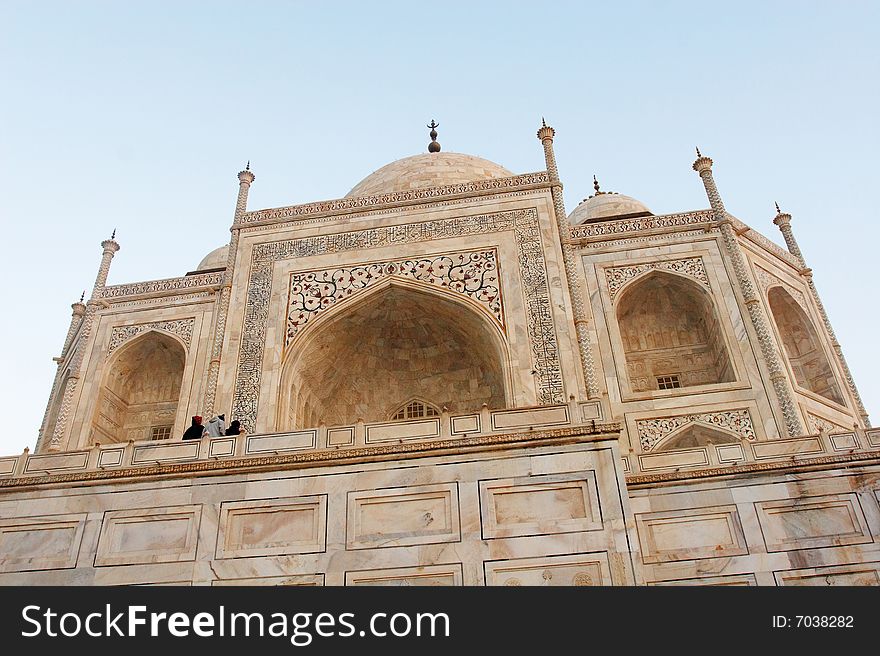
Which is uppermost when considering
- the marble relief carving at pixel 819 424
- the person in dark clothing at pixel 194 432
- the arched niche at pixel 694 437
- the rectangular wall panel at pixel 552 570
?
the marble relief carving at pixel 819 424

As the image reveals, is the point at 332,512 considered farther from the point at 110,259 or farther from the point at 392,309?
the point at 110,259

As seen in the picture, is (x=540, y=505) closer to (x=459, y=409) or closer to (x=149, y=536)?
(x=149, y=536)

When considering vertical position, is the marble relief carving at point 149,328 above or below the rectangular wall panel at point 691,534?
above

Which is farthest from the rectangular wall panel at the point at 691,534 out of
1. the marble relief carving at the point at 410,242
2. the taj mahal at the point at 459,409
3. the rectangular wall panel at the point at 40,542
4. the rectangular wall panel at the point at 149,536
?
the rectangular wall panel at the point at 40,542

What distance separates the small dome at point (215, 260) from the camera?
62.0 feet

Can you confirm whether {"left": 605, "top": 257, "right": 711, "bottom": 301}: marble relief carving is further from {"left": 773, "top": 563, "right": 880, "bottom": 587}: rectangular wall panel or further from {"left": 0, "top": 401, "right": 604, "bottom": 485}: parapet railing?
{"left": 773, "top": 563, "right": 880, "bottom": 587}: rectangular wall panel

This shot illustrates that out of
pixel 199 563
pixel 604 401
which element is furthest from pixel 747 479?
pixel 199 563

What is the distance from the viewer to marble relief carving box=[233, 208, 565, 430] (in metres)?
12.5

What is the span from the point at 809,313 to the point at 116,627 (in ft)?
43.5

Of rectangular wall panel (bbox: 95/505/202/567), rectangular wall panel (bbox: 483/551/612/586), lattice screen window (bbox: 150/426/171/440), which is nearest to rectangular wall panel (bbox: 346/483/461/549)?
rectangular wall panel (bbox: 483/551/612/586)

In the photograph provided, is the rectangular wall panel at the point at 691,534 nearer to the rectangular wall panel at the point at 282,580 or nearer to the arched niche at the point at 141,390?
the rectangular wall panel at the point at 282,580

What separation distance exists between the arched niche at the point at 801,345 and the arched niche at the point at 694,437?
3.15 m

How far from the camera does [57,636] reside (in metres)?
5.75

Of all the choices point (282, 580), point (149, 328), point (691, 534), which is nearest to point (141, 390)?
point (149, 328)
